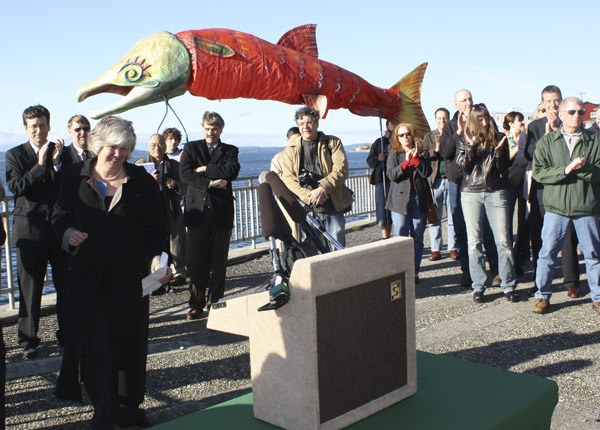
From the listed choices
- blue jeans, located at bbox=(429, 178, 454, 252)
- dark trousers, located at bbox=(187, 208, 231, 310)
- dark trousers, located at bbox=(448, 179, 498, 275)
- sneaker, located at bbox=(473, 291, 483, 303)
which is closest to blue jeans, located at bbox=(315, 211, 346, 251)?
dark trousers, located at bbox=(187, 208, 231, 310)

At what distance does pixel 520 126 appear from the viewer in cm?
839

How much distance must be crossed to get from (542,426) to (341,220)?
375cm

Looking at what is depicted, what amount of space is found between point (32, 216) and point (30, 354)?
3.75 ft

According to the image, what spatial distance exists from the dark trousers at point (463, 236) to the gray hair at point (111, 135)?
463cm

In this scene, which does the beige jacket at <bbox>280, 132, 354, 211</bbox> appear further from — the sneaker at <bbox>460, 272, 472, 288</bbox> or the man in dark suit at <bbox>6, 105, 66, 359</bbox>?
the man in dark suit at <bbox>6, 105, 66, 359</bbox>

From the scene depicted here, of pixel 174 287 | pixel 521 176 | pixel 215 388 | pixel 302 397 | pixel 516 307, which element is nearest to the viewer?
pixel 302 397

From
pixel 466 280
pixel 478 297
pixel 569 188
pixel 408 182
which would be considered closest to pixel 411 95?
pixel 408 182

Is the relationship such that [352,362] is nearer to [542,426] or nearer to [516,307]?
[542,426]

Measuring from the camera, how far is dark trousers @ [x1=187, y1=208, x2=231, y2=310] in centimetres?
652

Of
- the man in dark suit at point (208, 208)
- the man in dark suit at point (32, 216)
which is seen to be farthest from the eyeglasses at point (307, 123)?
the man in dark suit at point (32, 216)

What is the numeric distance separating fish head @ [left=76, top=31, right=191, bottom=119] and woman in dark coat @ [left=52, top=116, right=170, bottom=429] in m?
1.94

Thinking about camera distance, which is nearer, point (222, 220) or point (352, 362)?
point (352, 362)

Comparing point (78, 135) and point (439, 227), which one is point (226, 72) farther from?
point (439, 227)

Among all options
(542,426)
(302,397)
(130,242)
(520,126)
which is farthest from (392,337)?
(520,126)
